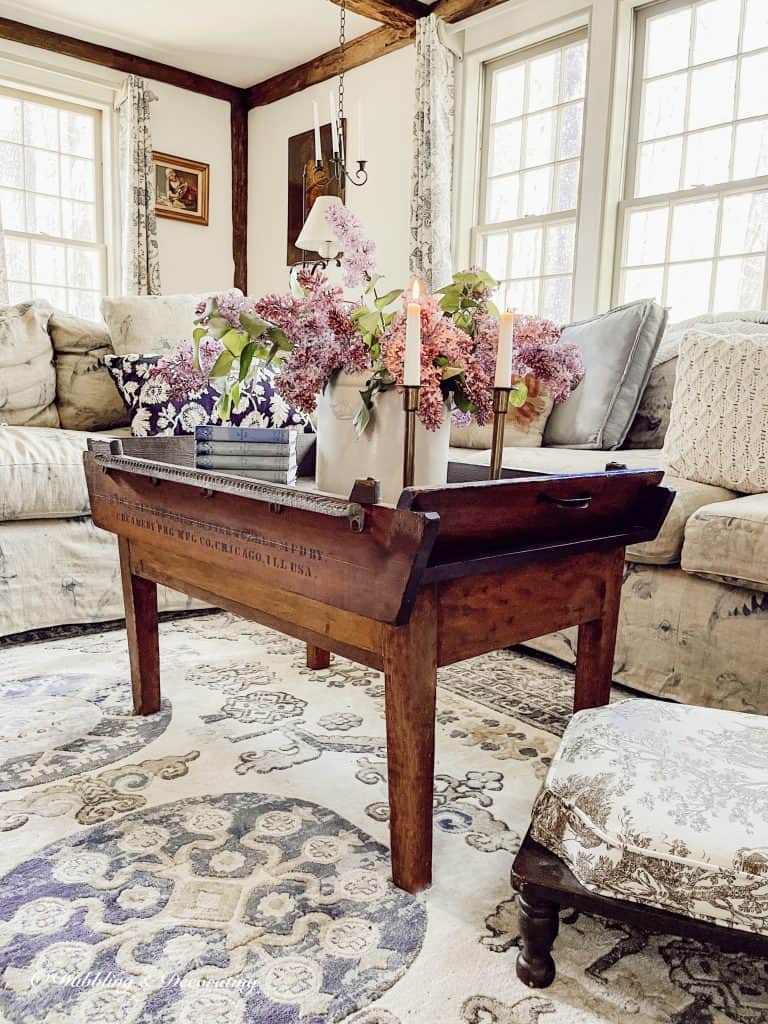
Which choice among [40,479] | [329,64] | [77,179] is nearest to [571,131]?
[329,64]

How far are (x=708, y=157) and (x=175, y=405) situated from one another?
2.67 metres

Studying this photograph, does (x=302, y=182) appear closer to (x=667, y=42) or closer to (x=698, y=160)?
(x=667, y=42)

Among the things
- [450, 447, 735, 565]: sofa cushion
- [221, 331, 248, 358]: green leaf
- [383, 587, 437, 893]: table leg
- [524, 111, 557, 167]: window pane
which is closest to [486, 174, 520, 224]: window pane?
[524, 111, 557, 167]: window pane

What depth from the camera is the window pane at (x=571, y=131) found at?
403 centimetres

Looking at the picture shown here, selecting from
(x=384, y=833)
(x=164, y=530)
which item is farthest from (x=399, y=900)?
(x=164, y=530)

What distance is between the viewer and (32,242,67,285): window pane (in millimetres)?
5258

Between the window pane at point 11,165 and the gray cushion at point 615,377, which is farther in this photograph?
the window pane at point 11,165

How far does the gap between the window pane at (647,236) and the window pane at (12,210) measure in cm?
386

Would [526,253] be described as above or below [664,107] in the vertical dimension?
below

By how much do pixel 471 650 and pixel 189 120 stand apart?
18.3ft

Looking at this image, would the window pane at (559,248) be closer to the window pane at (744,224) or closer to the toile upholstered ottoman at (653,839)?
the window pane at (744,224)

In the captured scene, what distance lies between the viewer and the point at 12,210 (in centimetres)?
512

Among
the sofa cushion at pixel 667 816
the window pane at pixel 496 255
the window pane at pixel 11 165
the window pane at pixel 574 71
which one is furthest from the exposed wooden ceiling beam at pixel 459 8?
the sofa cushion at pixel 667 816

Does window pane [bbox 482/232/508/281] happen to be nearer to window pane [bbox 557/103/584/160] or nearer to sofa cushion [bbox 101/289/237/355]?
window pane [bbox 557/103/584/160]
